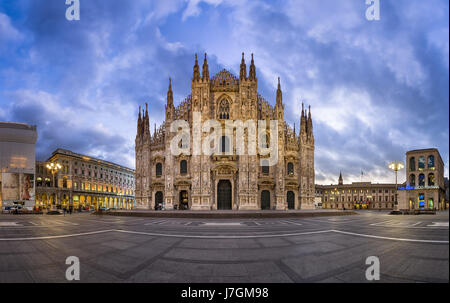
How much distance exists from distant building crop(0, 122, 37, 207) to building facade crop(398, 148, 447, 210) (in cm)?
8747

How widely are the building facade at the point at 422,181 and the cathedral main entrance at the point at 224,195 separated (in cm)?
4544

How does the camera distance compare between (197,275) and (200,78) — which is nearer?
(197,275)

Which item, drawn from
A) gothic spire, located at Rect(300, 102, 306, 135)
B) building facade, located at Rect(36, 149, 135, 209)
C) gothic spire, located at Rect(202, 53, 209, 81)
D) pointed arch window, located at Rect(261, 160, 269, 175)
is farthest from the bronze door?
building facade, located at Rect(36, 149, 135, 209)

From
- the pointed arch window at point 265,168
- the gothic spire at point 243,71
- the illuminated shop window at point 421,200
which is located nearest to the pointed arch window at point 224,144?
the pointed arch window at point 265,168

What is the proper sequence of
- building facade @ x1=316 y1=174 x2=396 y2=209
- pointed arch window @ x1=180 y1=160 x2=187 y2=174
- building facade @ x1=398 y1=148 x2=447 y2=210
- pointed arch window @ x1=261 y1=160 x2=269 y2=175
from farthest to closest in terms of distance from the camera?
1. building facade @ x1=316 y1=174 x2=396 y2=209
2. building facade @ x1=398 y1=148 x2=447 y2=210
3. pointed arch window @ x1=180 y1=160 x2=187 y2=174
4. pointed arch window @ x1=261 y1=160 x2=269 y2=175

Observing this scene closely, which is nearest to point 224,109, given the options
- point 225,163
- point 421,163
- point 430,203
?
point 225,163

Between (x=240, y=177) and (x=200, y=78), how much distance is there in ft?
58.6

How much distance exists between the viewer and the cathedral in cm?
3319

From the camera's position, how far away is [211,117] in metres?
35.6

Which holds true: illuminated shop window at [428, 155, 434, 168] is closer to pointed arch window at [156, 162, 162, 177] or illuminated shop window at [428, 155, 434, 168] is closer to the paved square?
pointed arch window at [156, 162, 162, 177]

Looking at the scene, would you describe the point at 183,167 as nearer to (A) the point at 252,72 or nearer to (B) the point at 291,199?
(B) the point at 291,199

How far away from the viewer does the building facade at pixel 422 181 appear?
51188 millimetres
